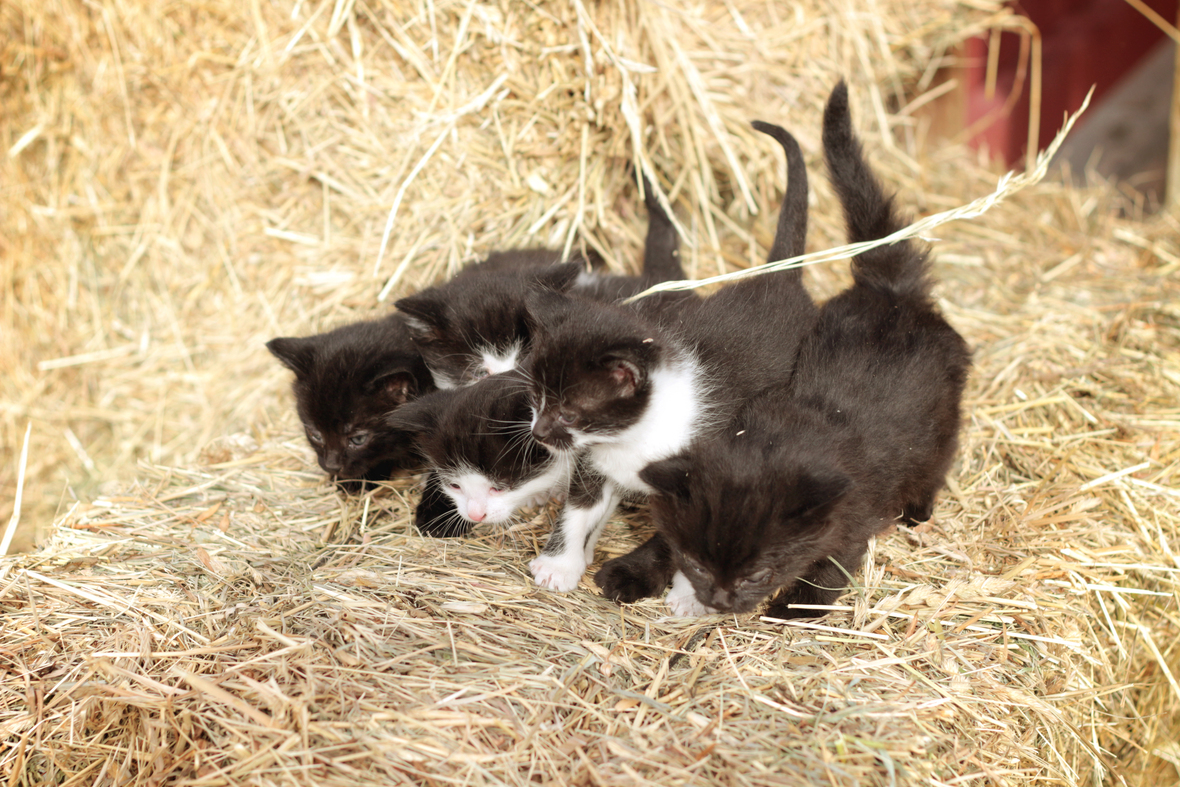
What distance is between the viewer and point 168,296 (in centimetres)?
408

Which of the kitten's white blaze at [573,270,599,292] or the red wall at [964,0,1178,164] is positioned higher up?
the kitten's white blaze at [573,270,599,292]

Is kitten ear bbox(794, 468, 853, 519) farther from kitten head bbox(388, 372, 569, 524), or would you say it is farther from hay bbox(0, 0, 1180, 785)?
kitten head bbox(388, 372, 569, 524)

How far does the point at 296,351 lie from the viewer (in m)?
2.84

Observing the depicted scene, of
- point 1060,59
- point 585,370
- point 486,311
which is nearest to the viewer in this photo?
point 585,370

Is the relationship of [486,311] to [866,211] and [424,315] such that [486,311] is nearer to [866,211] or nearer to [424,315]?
[424,315]

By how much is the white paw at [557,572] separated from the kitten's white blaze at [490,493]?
245 mm

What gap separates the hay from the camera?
188 centimetres

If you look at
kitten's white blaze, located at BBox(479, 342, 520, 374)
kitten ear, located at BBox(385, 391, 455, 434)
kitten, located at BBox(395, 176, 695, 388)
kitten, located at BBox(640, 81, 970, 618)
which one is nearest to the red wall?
kitten, located at BBox(640, 81, 970, 618)

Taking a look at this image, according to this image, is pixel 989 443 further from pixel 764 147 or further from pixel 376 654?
pixel 376 654

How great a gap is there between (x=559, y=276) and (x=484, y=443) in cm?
66

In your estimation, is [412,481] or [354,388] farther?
[412,481]

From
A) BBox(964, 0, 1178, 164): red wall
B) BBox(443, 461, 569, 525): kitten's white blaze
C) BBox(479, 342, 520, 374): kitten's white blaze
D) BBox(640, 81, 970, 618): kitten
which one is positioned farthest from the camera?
BBox(964, 0, 1178, 164): red wall

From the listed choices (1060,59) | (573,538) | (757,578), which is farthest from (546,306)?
(1060,59)

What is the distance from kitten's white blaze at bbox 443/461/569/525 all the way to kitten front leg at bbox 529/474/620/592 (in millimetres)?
147
